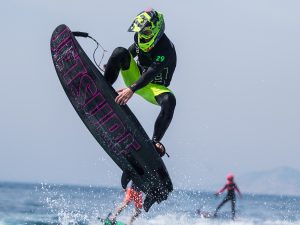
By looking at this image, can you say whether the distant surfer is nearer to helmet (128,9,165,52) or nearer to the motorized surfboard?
the motorized surfboard

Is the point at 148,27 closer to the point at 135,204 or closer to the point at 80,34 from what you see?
the point at 80,34

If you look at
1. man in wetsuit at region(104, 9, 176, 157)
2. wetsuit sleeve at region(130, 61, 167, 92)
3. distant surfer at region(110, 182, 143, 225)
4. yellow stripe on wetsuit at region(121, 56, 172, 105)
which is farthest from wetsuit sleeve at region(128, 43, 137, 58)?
distant surfer at region(110, 182, 143, 225)

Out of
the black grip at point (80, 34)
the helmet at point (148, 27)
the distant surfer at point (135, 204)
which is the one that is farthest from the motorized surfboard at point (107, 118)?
the distant surfer at point (135, 204)

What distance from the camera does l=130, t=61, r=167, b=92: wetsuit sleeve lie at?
1065 centimetres

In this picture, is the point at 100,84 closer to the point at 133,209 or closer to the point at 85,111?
the point at 85,111

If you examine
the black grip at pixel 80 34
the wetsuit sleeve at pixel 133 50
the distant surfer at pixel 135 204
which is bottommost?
the distant surfer at pixel 135 204

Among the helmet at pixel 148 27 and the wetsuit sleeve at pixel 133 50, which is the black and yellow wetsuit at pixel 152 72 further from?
the helmet at pixel 148 27

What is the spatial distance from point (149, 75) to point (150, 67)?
134mm

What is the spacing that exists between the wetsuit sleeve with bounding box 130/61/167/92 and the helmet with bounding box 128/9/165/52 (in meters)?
0.29

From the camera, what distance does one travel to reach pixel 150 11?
1080 centimetres

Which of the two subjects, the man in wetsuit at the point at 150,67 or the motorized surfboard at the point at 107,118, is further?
the motorized surfboard at the point at 107,118

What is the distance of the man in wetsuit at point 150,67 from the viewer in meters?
10.8

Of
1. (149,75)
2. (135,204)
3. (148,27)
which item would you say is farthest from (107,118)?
(135,204)

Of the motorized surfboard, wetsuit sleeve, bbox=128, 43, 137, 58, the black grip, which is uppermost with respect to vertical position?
the black grip
